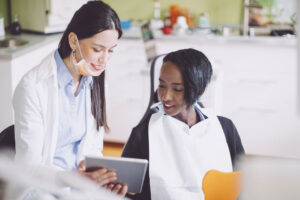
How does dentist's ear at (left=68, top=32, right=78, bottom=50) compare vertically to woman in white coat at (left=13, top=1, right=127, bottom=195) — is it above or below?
above

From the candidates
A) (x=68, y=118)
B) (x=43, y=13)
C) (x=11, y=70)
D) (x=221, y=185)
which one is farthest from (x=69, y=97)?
(x=43, y=13)

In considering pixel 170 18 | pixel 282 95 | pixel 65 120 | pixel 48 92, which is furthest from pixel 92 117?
pixel 170 18

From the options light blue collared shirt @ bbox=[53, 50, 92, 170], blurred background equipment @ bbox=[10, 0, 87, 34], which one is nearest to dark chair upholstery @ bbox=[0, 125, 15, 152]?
light blue collared shirt @ bbox=[53, 50, 92, 170]

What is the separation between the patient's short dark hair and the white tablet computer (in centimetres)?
30

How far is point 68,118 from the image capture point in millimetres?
1404

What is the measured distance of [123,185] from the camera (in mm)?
1232

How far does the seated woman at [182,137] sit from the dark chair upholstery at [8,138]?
14.3 inches

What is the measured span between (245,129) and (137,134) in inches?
68.8

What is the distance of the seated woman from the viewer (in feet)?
4.25

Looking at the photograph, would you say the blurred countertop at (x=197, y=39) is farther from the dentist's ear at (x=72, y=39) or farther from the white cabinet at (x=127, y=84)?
the dentist's ear at (x=72, y=39)

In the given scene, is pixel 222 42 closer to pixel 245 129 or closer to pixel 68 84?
pixel 245 129

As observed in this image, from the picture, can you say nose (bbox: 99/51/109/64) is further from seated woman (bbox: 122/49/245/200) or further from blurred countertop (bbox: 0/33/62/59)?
blurred countertop (bbox: 0/33/62/59)

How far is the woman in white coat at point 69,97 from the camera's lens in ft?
4.06

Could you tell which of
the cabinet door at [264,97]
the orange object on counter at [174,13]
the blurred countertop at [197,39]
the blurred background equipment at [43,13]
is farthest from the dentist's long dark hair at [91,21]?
the orange object on counter at [174,13]
